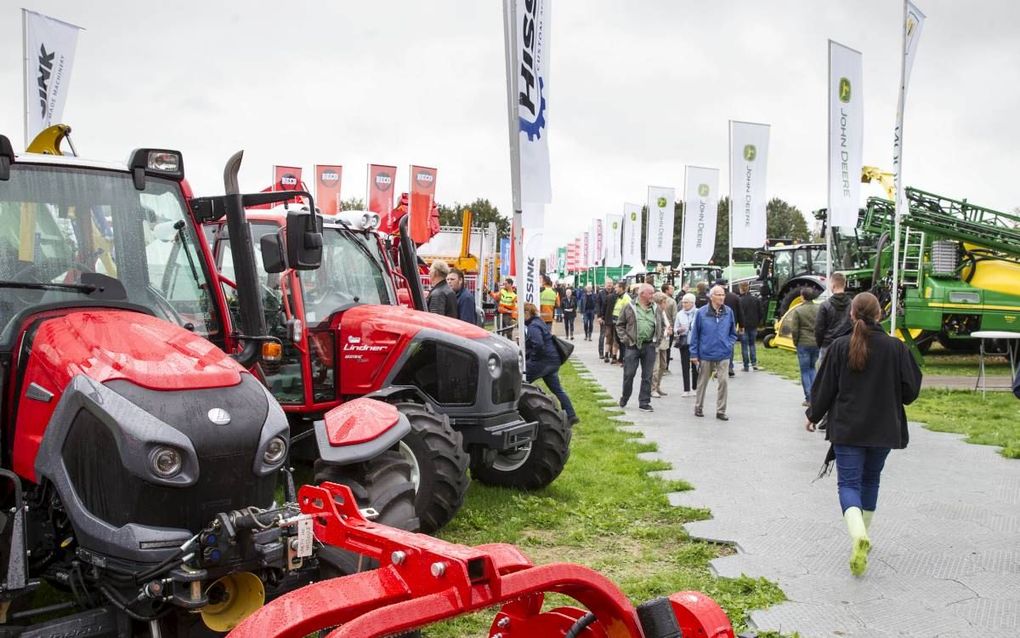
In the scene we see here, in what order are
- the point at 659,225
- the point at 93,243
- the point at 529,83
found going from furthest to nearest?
1. the point at 659,225
2. the point at 529,83
3. the point at 93,243

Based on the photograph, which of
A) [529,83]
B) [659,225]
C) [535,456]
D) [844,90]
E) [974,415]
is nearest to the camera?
[535,456]

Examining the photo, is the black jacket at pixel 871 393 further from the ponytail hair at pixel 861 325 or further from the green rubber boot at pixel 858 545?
the green rubber boot at pixel 858 545

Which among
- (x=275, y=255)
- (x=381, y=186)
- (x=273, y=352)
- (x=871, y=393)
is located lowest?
(x=871, y=393)

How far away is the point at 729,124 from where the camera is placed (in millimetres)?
21953

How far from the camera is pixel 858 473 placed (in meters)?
5.89

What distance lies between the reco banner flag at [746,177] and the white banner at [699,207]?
414 cm

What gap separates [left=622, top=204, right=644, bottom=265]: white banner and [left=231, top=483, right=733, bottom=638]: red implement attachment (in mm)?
34457

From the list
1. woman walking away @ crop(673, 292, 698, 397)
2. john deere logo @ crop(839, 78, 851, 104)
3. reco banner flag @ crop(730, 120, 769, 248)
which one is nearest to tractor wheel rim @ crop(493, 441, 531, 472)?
woman walking away @ crop(673, 292, 698, 397)

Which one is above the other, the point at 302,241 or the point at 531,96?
the point at 531,96

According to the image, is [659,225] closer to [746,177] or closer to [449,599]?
[746,177]

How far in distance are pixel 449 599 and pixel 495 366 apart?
426 cm

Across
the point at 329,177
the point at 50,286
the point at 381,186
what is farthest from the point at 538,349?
the point at 329,177

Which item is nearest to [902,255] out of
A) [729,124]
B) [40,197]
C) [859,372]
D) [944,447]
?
[729,124]

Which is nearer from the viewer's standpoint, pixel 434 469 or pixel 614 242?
pixel 434 469
